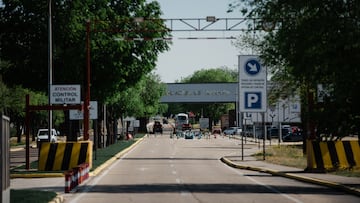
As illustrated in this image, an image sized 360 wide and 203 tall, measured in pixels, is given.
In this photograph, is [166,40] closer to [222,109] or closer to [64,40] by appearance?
[64,40]

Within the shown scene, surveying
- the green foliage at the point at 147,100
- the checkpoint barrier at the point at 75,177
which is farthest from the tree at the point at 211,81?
the checkpoint barrier at the point at 75,177

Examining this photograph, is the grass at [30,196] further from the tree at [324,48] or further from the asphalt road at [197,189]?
the tree at [324,48]

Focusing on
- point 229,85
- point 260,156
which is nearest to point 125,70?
point 260,156

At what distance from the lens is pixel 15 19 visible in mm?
43938

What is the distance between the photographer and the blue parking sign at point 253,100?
123 feet

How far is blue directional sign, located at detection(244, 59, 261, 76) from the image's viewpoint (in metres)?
36.5

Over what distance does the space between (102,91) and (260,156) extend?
10980 millimetres

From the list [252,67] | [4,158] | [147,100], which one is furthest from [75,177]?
[147,100]

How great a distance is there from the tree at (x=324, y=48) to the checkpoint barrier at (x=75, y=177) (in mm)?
7170

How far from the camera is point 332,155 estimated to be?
103 feet

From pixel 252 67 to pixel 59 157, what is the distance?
10881 millimetres

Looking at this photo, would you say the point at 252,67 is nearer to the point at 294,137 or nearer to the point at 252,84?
the point at 252,84

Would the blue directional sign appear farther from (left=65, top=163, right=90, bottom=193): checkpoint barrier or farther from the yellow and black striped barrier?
(left=65, top=163, right=90, bottom=193): checkpoint barrier

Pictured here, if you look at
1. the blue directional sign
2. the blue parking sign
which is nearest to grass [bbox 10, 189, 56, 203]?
the blue directional sign
